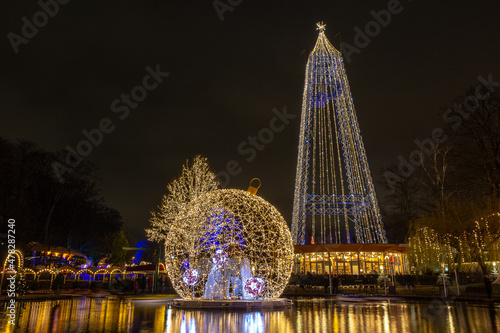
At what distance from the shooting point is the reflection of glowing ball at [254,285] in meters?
14.0

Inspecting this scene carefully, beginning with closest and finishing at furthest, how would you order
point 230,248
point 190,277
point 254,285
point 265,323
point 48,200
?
point 265,323
point 230,248
point 254,285
point 190,277
point 48,200

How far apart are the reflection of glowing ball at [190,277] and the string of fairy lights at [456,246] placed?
1327 cm

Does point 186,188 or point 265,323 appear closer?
point 265,323

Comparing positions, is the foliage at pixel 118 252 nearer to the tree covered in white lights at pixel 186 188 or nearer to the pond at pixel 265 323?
the tree covered in white lights at pixel 186 188

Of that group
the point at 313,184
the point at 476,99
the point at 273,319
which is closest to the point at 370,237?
the point at 313,184

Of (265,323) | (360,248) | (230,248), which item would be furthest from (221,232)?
(360,248)

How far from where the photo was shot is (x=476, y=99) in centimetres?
2244

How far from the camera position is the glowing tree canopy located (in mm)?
13734

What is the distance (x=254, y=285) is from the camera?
14.0m

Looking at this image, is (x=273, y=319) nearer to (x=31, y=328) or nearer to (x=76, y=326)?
(x=76, y=326)

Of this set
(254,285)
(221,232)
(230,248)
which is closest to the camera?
(221,232)

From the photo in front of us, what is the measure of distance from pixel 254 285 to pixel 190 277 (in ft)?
7.95

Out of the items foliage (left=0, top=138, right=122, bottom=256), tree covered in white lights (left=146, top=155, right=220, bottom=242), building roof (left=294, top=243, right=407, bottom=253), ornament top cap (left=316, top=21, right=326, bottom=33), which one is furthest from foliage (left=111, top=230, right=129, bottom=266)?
ornament top cap (left=316, top=21, right=326, bottom=33)

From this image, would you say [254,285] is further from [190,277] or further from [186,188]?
[186,188]
